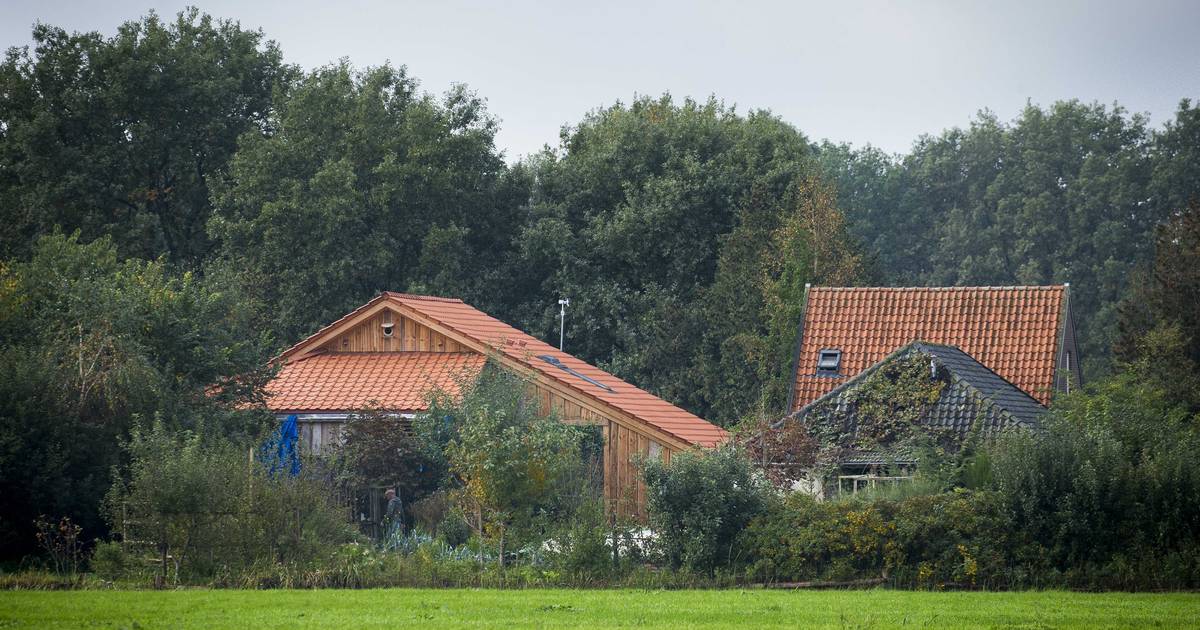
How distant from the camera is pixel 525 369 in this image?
111 feet

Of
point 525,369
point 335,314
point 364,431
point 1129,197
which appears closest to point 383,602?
point 364,431

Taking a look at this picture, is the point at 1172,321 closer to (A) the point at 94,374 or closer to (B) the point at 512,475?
(B) the point at 512,475

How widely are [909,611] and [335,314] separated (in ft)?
106

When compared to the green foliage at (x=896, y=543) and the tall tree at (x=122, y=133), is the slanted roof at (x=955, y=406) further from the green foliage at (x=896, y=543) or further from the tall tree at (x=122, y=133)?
the tall tree at (x=122, y=133)

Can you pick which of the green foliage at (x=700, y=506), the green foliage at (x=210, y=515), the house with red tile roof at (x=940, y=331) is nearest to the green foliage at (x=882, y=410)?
the green foliage at (x=700, y=506)

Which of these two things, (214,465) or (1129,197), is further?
(1129,197)

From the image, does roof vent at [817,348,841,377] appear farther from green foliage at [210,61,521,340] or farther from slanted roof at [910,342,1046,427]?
green foliage at [210,61,521,340]

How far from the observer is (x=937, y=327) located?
3994 cm

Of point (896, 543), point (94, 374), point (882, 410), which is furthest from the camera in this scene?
point (882, 410)

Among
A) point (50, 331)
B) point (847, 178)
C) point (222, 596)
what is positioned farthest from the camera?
point (847, 178)

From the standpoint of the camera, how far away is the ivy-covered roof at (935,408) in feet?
95.7

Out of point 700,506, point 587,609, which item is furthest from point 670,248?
point 587,609

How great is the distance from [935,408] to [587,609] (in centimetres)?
1294

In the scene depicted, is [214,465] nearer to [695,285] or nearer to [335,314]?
[335,314]
